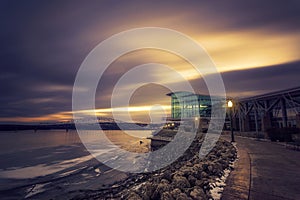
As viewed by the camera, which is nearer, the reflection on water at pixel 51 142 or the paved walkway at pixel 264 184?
the paved walkway at pixel 264 184

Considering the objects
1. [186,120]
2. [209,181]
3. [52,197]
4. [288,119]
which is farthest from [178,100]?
[209,181]

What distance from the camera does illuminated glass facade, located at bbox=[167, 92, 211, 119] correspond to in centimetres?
6316

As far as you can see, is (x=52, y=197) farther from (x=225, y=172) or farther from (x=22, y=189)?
(x=225, y=172)

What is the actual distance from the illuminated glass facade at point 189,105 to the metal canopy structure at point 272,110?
85.8 feet

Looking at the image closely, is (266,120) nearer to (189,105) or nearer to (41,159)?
(41,159)

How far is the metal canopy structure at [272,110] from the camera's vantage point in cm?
2259

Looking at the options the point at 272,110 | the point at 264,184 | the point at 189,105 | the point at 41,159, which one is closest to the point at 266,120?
the point at 272,110

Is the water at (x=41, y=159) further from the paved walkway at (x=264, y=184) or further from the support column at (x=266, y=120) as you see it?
the support column at (x=266, y=120)

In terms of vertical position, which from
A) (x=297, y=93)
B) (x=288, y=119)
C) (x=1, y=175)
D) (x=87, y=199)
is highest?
(x=297, y=93)

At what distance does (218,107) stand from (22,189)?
46.2m

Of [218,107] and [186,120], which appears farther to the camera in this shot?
[186,120]

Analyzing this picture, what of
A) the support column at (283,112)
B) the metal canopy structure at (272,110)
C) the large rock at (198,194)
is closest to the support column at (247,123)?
the metal canopy structure at (272,110)

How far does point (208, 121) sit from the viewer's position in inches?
2072

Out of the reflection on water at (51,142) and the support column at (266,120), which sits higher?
the support column at (266,120)
